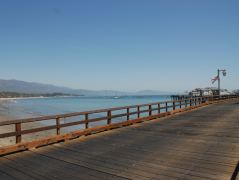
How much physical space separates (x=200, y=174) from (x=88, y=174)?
2.54m

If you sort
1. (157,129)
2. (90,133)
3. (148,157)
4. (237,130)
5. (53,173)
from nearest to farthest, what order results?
(53,173)
(148,157)
(90,133)
(237,130)
(157,129)

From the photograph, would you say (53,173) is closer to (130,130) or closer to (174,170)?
(174,170)

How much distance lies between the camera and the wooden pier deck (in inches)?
248

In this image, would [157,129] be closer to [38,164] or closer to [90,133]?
[90,133]

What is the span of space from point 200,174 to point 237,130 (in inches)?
281

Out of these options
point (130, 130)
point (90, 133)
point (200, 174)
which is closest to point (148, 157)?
point (200, 174)

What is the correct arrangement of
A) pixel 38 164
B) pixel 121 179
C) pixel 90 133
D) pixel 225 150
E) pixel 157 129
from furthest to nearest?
pixel 157 129 < pixel 90 133 < pixel 225 150 < pixel 38 164 < pixel 121 179

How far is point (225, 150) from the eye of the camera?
8508 millimetres

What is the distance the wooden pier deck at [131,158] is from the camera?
630 centimetres

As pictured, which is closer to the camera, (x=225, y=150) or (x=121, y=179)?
(x=121, y=179)

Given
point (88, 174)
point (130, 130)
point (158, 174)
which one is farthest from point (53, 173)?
point (130, 130)

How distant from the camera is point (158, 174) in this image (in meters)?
6.25

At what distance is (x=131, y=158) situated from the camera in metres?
7.71

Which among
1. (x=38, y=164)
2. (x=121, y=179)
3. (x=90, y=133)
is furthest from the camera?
(x=90, y=133)
